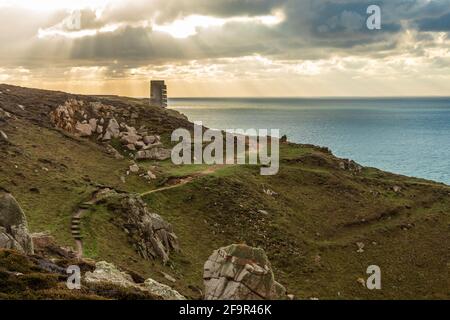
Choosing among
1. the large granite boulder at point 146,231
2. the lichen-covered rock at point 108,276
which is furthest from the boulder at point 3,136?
the lichen-covered rock at point 108,276

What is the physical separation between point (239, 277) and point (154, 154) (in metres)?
49.7

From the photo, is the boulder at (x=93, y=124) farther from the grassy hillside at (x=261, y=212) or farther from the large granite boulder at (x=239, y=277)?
the large granite boulder at (x=239, y=277)

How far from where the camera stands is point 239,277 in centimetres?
2566

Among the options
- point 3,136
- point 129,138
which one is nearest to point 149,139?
point 129,138

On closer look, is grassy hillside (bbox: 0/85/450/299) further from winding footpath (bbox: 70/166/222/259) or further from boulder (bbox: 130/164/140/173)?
boulder (bbox: 130/164/140/173)

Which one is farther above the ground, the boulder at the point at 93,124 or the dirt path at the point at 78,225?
the boulder at the point at 93,124

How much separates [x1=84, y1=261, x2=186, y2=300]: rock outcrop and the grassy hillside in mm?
7441

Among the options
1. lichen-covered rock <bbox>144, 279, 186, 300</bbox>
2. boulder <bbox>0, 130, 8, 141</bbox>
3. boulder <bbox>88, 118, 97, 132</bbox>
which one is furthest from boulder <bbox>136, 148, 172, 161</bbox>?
lichen-covered rock <bbox>144, 279, 186, 300</bbox>

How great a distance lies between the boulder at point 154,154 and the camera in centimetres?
7214

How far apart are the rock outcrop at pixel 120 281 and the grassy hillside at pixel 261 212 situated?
293 inches
